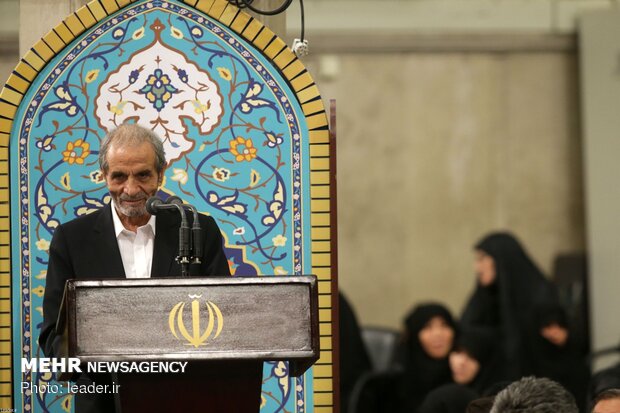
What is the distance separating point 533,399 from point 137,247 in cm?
139

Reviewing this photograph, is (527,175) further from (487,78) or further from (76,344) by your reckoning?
(76,344)

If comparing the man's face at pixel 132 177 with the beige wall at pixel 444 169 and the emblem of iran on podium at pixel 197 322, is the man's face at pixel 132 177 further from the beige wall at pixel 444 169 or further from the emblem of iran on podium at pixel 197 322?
the beige wall at pixel 444 169

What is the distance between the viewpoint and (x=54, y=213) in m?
4.67

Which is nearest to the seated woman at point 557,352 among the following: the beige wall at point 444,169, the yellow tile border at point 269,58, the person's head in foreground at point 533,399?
the beige wall at point 444,169

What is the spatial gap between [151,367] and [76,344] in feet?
0.79

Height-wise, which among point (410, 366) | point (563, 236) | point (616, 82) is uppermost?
point (616, 82)

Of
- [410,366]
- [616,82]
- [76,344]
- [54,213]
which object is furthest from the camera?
[616,82]

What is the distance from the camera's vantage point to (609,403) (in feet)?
16.0

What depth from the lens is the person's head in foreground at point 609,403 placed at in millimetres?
4859

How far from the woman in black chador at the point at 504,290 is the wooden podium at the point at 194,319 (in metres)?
5.60

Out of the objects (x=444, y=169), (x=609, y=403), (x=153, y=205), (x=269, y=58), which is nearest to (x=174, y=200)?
(x=153, y=205)

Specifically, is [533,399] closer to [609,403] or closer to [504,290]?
[609,403]

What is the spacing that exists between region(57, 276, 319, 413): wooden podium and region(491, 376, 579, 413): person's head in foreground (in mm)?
546

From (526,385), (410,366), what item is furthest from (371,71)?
(526,385)
